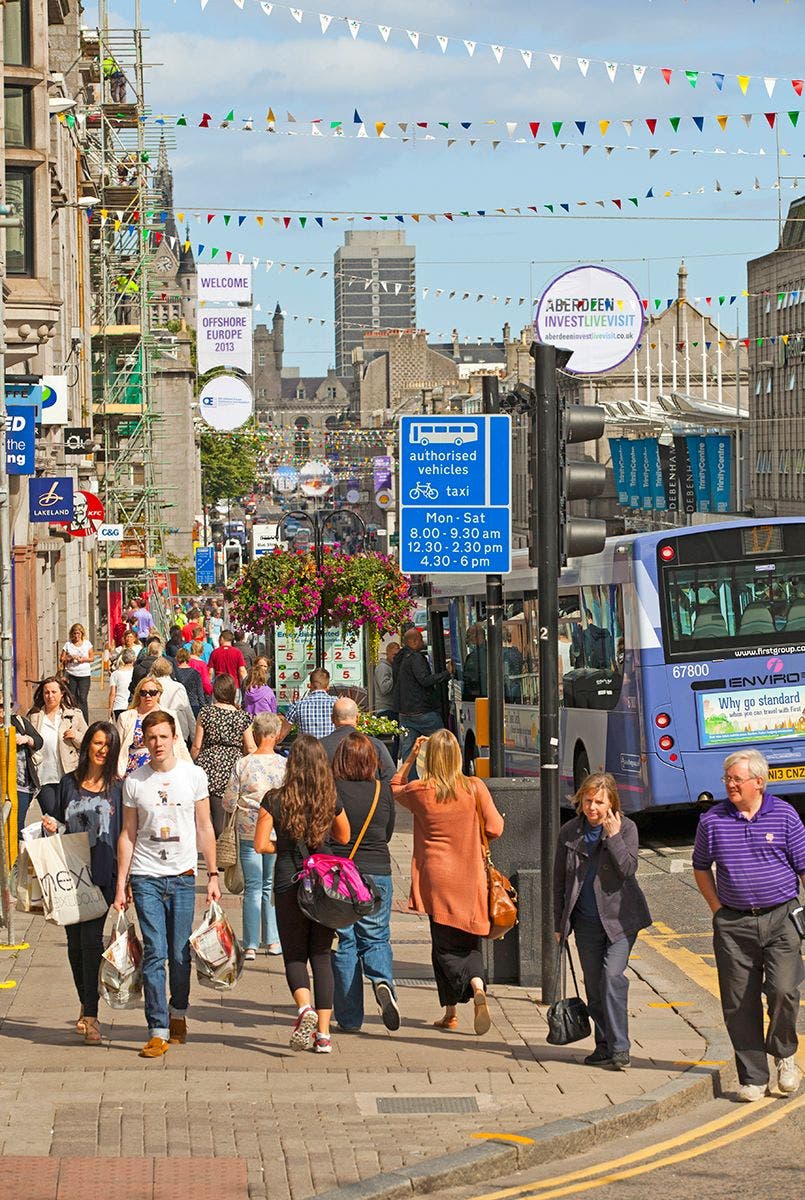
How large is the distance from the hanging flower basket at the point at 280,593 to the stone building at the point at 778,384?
49.6 meters

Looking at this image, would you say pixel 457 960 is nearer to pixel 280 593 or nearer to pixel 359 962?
pixel 359 962

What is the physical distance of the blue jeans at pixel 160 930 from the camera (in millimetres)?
9672

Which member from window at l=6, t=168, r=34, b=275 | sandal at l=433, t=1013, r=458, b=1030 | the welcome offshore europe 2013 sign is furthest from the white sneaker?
window at l=6, t=168, r=34, b=275

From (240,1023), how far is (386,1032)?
796 mm

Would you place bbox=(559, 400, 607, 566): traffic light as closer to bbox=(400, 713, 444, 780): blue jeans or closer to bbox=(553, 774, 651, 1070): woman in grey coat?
bbox=(553, 774, 651, 1070): woman in grey coat

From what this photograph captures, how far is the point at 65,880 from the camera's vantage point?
9.94m

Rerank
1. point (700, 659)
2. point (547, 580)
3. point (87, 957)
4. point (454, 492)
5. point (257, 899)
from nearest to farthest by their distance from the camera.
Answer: point (87, 957)
point (547, 580)
point (454, 492)
point (257, 899)
point (700, 659)

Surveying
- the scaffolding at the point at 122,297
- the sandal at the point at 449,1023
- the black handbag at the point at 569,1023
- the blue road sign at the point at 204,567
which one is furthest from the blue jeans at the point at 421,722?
the blue road sign at the point at 204,567

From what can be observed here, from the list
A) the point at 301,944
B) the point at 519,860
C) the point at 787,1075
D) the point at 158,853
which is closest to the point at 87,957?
the point at 158,853

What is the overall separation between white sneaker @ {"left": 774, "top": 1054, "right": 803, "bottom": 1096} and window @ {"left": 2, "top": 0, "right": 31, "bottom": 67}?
797 inches

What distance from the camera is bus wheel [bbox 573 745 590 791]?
19.0m

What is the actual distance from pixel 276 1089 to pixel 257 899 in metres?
3.97

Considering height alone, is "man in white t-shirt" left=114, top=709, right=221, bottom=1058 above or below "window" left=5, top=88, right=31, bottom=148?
below

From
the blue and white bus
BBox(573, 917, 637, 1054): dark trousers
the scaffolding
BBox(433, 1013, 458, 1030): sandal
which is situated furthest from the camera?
the scaffolding
